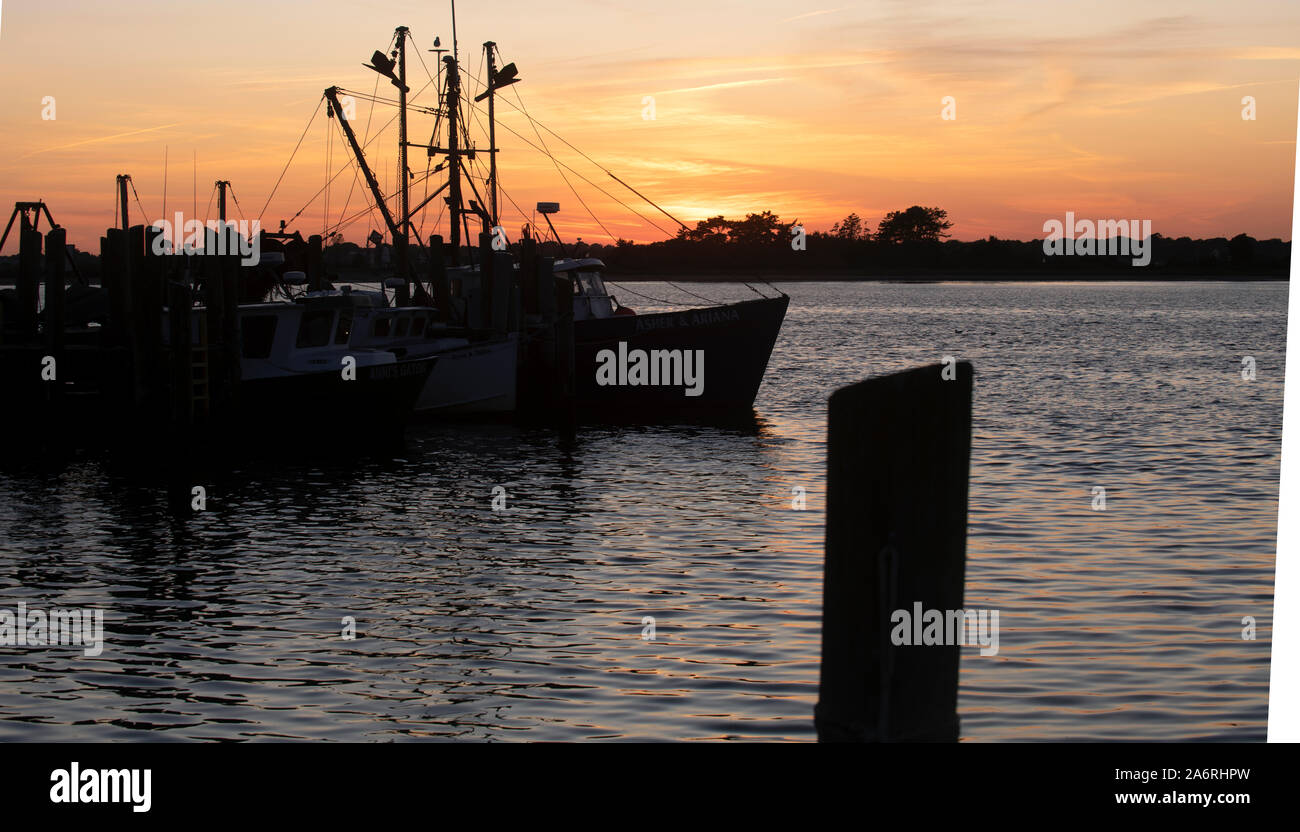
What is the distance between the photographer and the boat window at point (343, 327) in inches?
1196

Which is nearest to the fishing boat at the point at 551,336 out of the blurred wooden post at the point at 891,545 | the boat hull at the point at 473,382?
the boat hull at the point at 473,382

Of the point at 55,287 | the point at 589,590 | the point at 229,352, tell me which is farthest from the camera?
the point at 55,287

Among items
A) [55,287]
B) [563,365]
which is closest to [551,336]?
[563,365]

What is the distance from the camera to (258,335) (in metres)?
29.2

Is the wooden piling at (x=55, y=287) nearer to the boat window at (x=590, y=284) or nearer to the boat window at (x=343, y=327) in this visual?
the boat window at (x=343, y=327)

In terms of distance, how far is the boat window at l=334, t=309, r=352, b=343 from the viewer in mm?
30375

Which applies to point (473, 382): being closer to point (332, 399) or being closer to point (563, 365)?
point (563, 365)

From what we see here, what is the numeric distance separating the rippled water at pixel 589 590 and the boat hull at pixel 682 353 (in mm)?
5692

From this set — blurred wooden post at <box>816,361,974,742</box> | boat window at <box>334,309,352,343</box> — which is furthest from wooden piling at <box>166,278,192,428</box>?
blurred wooden post at <box>816,361,974,742</box>

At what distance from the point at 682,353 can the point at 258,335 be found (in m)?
12.2

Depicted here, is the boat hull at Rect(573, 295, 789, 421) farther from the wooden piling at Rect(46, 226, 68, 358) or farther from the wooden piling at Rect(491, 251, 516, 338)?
the wooden piling at Rect(46, 226, 68, 358)

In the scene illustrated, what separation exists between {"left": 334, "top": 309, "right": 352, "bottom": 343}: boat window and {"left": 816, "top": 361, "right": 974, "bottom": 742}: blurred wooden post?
2792 centimetres
